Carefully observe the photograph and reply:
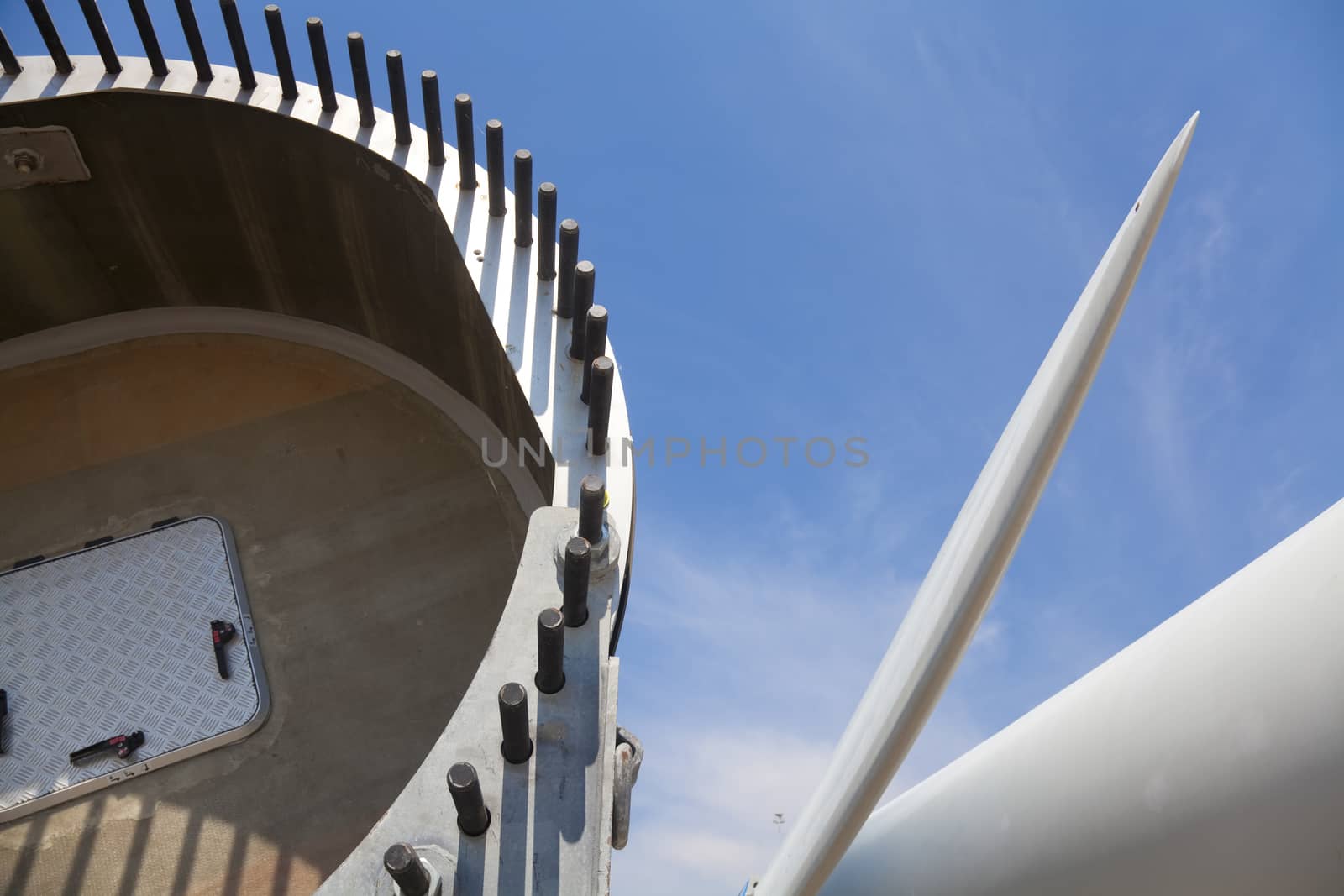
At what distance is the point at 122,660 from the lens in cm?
389

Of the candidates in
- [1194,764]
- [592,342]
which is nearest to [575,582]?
[592,342]

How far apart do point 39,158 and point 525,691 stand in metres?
3.51

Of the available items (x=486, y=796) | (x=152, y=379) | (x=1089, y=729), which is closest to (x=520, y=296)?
(x=486, y=796)

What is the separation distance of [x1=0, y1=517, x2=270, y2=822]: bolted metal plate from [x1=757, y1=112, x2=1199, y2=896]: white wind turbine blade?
2.97 m

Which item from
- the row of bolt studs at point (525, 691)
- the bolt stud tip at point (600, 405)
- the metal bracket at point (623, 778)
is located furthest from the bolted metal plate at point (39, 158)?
the metal bracket at point (623, 778)

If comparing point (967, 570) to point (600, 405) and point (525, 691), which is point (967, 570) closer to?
point (525, 691)

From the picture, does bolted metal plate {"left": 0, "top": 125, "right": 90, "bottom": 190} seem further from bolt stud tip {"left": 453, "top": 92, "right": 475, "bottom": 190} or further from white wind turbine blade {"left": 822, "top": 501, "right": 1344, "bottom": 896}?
white wind turbine blade {"left": 822, "top": 501, "right": 1344, "bottom": 896}

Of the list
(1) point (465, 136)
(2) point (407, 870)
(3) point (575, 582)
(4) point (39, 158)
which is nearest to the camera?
(2) point (407, 870)

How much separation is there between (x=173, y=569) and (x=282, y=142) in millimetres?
1930

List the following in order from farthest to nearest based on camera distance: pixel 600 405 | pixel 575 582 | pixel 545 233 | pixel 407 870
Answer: pixel 545 233 → pixel 600 405 → pixel 575 582 → pixel 407 870

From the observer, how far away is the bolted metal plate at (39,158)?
13.0 feet

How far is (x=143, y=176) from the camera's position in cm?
425

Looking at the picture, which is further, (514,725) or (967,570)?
(514,725)

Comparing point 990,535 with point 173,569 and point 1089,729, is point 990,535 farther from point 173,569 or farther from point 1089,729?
point 173,569
